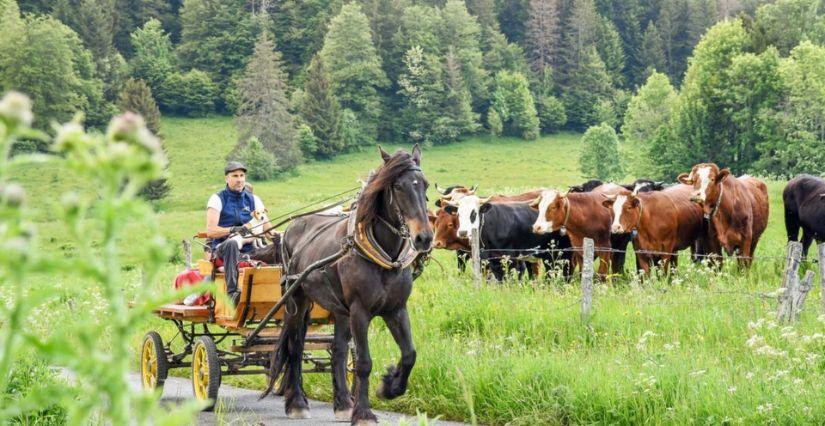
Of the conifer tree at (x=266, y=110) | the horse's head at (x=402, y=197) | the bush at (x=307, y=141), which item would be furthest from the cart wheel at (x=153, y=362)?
the bush at (x=307, y=141)

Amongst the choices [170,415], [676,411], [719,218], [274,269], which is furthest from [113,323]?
[719,218]

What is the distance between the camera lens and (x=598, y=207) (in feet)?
64.4

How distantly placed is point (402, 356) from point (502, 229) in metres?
10.9

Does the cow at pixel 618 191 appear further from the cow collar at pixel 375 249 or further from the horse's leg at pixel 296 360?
the cow collar at pixel 375 249

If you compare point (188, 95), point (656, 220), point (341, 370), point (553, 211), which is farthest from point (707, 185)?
point (188, 95)

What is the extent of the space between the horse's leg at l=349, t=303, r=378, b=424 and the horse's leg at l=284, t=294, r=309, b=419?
990mm

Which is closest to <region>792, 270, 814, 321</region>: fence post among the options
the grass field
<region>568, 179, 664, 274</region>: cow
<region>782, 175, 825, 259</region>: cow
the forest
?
the grass field

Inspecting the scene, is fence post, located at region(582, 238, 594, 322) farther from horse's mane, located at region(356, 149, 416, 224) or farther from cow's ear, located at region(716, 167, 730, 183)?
cow's ear, located at region(716, 167, 730, 183)

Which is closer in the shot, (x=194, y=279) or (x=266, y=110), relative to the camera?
(x=194, y=279)

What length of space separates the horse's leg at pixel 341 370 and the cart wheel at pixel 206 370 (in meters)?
1.20

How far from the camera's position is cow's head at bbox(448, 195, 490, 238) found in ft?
63.4

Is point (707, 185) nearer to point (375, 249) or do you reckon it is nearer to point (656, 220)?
point (656, 220)

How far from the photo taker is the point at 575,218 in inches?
763

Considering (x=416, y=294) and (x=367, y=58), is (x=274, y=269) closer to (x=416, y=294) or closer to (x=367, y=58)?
(x=416, y=294)
